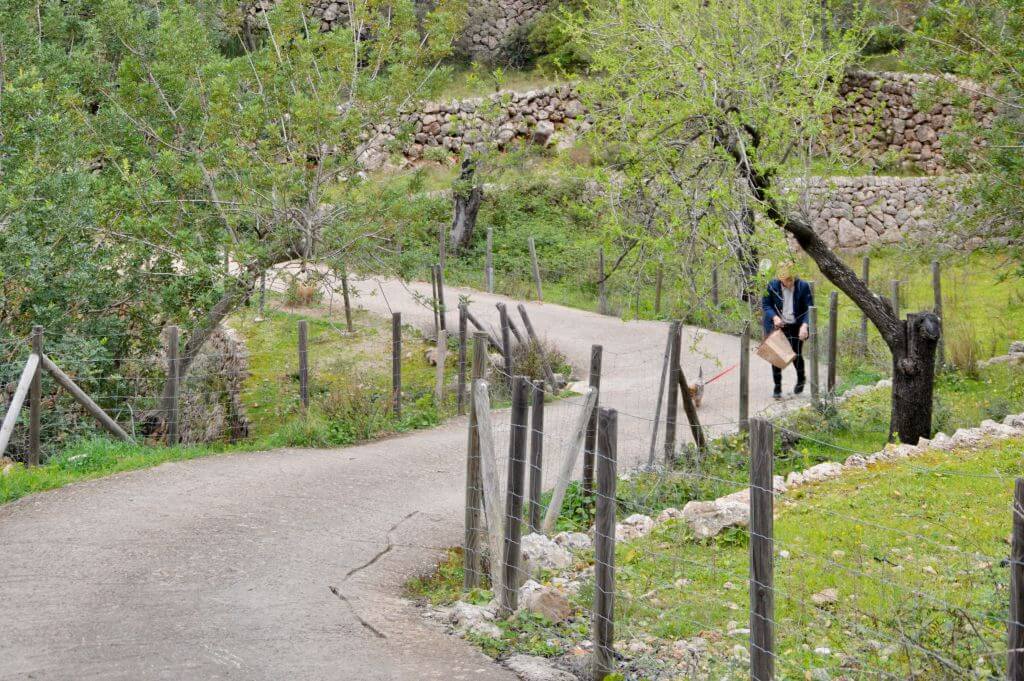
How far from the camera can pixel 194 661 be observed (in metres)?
5.77

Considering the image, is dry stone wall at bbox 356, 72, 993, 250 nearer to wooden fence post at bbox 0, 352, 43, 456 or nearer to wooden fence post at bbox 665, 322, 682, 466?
wooden fence post at bbox 665, 322, 682, 466

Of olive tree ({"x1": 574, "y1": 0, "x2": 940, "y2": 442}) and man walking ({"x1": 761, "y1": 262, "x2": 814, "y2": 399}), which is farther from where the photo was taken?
man walking ({"x1": 761, "y1": 262, "x2": 814, "y2": 399})

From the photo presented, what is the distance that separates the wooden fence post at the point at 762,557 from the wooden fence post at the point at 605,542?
1034mm

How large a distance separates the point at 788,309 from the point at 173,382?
24.5 ft

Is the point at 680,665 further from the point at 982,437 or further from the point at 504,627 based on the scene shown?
the point at 982,437

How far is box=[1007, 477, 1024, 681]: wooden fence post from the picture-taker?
12.2 ft

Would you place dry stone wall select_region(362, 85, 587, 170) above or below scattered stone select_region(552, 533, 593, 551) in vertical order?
above

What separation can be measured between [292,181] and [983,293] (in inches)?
591

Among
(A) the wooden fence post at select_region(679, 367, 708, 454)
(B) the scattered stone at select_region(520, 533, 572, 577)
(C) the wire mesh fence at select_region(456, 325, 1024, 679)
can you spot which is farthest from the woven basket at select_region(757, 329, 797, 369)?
(B) the scattered stone at select_region(520, 533, 572, 577)

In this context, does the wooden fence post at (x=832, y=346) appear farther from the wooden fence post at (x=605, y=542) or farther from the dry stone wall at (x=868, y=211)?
the dry stone wall at (x=868, y=211)

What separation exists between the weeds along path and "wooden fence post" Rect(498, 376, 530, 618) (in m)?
0.49

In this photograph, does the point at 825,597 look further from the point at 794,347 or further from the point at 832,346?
the point at 794,347

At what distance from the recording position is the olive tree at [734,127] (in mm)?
10812

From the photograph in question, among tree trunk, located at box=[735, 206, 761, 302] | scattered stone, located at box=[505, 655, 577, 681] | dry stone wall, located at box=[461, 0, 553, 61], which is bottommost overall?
scattered stone, located at box=[505, 655, 577, 681]
